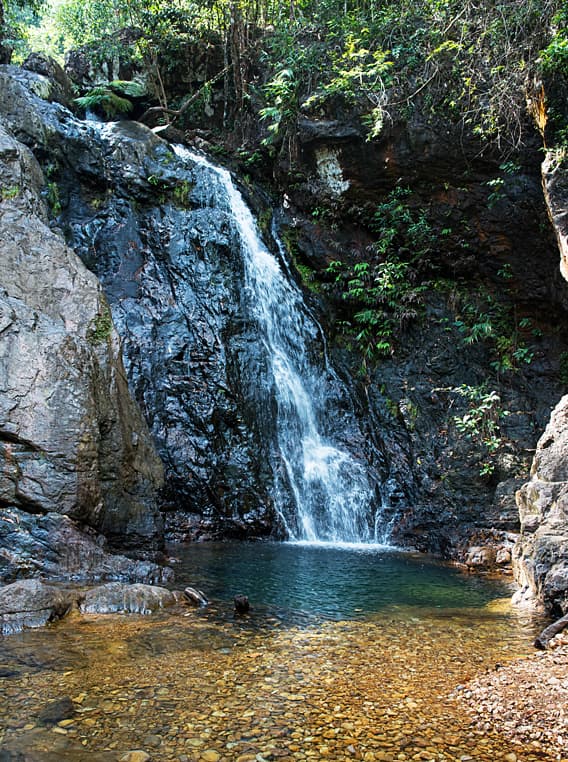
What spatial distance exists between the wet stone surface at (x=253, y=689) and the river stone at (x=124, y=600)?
0.20 metres

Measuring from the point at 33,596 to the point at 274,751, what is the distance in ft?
9.95

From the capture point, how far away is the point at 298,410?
11.7 meters

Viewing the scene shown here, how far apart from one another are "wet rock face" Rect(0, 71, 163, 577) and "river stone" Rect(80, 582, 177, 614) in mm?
1112

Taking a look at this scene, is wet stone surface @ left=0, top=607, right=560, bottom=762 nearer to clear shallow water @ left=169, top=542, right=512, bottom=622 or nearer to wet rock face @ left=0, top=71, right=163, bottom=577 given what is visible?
clear shallow water @ left=169, top=542, right=512, bottom=622

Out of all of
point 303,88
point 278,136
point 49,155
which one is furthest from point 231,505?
point 303,88

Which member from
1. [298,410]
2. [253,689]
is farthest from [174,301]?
[253,689]

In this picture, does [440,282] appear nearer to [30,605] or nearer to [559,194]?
[559,194]

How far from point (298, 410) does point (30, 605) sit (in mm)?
7334

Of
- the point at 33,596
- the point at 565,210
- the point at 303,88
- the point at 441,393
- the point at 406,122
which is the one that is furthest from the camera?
the point at 303,88

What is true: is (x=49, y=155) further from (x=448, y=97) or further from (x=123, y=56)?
(x=448, y=97)

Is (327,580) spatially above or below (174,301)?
below

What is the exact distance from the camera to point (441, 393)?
12.0 m

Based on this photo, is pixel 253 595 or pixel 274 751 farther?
pixel 253 595

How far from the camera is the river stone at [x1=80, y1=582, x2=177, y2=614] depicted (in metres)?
5.29
